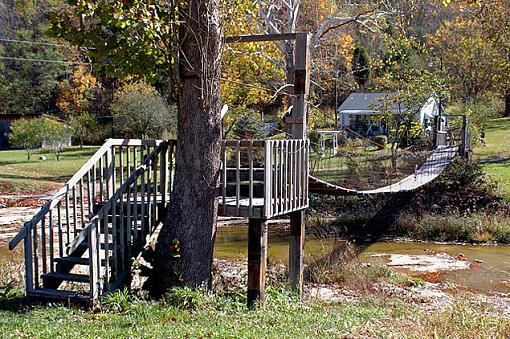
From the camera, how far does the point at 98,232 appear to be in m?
6.00

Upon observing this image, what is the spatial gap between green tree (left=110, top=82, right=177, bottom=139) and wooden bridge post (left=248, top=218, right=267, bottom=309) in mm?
19131

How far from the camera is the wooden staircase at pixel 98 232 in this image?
601 centimetres

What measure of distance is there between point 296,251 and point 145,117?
1974 centimetres

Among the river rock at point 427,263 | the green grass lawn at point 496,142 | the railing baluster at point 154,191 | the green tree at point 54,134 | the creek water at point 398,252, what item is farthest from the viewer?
the green tree at point 54,134

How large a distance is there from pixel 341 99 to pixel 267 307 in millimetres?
31615

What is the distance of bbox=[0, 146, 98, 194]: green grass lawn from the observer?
67.3 ft

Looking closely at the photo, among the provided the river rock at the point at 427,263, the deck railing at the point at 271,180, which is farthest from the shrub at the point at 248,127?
the deck railing at the point at 271,180

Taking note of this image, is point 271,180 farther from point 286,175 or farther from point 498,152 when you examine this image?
point 498,152

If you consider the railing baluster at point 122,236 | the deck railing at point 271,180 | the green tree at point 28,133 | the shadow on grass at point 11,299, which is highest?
the green tree at point 28,133

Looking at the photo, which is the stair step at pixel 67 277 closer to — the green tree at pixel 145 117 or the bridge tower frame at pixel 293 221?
the bridge tower frame at pixel 293 221

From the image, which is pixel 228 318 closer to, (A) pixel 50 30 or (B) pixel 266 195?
(B) pixel 266 195

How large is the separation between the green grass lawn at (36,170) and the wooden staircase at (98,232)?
47.6ft

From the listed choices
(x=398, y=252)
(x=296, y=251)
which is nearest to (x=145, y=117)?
(x=398, y=252)

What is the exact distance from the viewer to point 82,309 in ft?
19.4
